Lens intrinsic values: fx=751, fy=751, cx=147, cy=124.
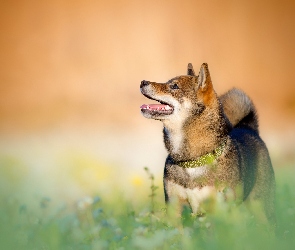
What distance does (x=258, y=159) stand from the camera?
596 cm

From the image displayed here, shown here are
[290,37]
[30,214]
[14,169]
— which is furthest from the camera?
[290,37]

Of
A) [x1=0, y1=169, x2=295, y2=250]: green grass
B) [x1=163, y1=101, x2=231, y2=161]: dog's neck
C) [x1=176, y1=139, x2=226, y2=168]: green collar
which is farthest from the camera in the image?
[x1=163, y1=101, x2=231, y2=161]: dog's neck

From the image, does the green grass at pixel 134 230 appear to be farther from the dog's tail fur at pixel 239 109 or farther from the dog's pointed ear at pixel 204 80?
the dog's tail fur at pixel 239 109

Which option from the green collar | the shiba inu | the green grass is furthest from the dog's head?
the green grass

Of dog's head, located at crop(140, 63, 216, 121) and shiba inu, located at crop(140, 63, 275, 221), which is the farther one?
dog's head, located at crop(140, 63, 216, 121)

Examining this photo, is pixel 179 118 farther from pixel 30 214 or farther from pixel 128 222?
pixel 30 214

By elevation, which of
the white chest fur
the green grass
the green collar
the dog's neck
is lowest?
the green grass

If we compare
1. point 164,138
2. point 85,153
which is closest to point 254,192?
point 164,138

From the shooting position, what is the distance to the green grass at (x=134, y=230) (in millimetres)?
3836

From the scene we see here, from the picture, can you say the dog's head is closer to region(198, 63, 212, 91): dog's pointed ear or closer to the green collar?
region(198, 63, 212, 91): dog's pointed ear

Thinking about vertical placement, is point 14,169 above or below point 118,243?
above

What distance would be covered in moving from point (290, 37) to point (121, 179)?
3865 millimetres

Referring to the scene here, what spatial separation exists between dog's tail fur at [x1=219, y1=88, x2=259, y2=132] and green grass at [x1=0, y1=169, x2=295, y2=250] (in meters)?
1.50

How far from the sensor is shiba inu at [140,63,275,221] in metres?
5.29
